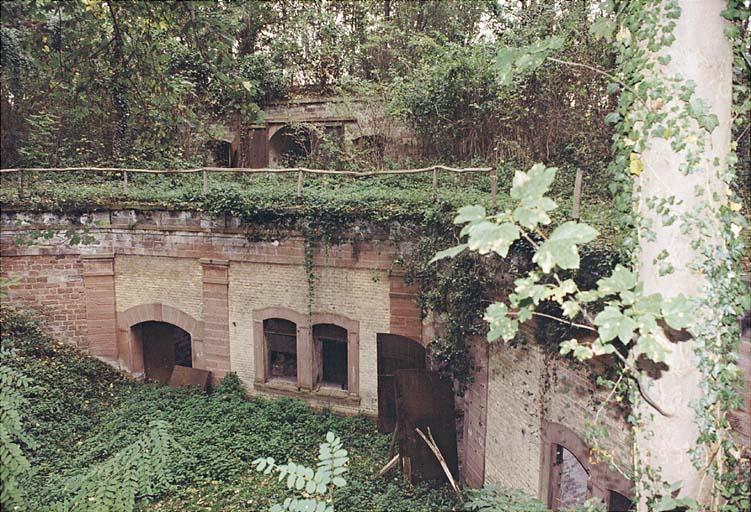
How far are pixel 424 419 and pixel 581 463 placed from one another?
2.45 metres

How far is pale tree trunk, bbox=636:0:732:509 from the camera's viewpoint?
2160mm

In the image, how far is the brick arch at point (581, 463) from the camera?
4.70 metres

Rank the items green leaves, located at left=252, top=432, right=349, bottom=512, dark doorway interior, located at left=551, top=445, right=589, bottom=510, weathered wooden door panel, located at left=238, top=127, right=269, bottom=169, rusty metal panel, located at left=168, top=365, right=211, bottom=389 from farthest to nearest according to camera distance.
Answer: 1. weathered wooden door panel, located at left=238, top=127, right=269, bottom=169
2. rusty metal panel, located at left=168, top=365, right=211, bottom=389
3. dark doorway interior, located at left=551, top=445, right=589, bottom=510
4. green leaves, located at left=252, top=432, right=349, bottom=512

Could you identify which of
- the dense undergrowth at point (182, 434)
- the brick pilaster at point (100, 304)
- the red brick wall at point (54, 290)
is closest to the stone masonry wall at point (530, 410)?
the dense undergrowth at point (182, 434)

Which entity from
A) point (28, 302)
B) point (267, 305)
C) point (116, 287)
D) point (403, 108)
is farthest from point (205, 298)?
point (403, 108)

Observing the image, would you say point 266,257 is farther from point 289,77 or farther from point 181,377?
point 289,77

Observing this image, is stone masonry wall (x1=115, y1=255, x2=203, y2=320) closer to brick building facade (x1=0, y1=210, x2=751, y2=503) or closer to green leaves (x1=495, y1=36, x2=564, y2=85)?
brick building facade (x1=0, y1=210, x2=751, y2=503)

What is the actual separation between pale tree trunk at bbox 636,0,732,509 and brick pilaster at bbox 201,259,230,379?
9.38 meters

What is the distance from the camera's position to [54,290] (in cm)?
1098

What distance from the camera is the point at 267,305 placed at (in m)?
10.4

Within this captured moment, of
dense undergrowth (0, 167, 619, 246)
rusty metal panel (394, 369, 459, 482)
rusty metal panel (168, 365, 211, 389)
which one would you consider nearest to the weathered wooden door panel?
dense undergrowth (0, 167, 619, 246)

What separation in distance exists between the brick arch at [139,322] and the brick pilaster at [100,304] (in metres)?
0.19

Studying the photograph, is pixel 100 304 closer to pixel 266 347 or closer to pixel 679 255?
pixel 266 347

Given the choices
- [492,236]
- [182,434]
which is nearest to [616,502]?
[492,236]
